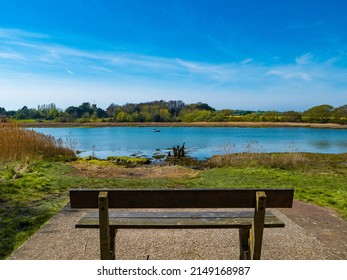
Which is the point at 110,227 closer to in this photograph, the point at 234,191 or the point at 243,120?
the point at 234,191

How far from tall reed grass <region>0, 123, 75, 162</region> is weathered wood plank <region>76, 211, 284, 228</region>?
920 cm

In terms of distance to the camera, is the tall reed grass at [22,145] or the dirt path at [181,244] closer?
the dirt path at [181,244]

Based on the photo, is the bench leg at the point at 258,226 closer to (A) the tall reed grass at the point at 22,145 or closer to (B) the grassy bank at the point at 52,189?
(B) the grassy bank at the point at 52,189

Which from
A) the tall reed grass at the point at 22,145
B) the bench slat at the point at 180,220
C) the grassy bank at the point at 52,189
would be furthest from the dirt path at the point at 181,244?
the tall reed grass at the point at 22,145

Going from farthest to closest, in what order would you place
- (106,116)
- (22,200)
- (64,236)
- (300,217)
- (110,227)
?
(106,116)
(22,200)
(300,217)
(64,236)
(110,227)

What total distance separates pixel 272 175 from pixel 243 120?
3076 inches

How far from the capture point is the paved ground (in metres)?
3.63

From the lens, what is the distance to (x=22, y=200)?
6152mm

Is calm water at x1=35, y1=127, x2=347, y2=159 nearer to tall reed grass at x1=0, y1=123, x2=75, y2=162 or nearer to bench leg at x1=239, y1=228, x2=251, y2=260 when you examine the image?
tall reed grass at x1=0, y1=123, x2=75, y2=162

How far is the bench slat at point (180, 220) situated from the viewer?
114 inches

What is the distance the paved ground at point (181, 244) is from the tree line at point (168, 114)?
7203 cm

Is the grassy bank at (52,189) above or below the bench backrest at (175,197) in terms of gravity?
below
